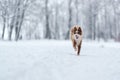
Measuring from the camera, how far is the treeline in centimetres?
3697

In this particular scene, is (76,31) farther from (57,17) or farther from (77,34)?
(57,17)

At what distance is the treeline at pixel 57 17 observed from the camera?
121 feet

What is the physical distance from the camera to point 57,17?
67.4 m

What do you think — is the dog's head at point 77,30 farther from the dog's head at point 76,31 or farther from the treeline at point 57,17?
the treeline at point 57,17

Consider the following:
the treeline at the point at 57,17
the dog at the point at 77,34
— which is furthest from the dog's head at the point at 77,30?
the treeline at the point at 57,17

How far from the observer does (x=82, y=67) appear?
8.93 metres

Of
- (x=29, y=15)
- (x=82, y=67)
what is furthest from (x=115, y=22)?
(x=82, y=67)

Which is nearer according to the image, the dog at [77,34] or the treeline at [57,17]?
the dog at [77,34]

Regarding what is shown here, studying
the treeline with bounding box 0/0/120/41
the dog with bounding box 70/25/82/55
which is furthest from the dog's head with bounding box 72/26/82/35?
the treeline with bounding box 0/0/120/41

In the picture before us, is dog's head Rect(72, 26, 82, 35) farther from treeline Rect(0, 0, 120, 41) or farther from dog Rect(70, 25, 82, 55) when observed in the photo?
treeline Rect(0, 0, 120, 41)

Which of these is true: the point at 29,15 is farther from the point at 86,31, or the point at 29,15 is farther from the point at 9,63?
the point at 9,63

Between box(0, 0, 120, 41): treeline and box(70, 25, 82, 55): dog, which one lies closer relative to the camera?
box(70, 25, 82, 55): dog

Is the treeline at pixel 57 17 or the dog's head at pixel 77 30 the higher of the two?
the treeline at pixel 57 17

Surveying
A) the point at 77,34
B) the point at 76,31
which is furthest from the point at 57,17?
the point at 76,31
